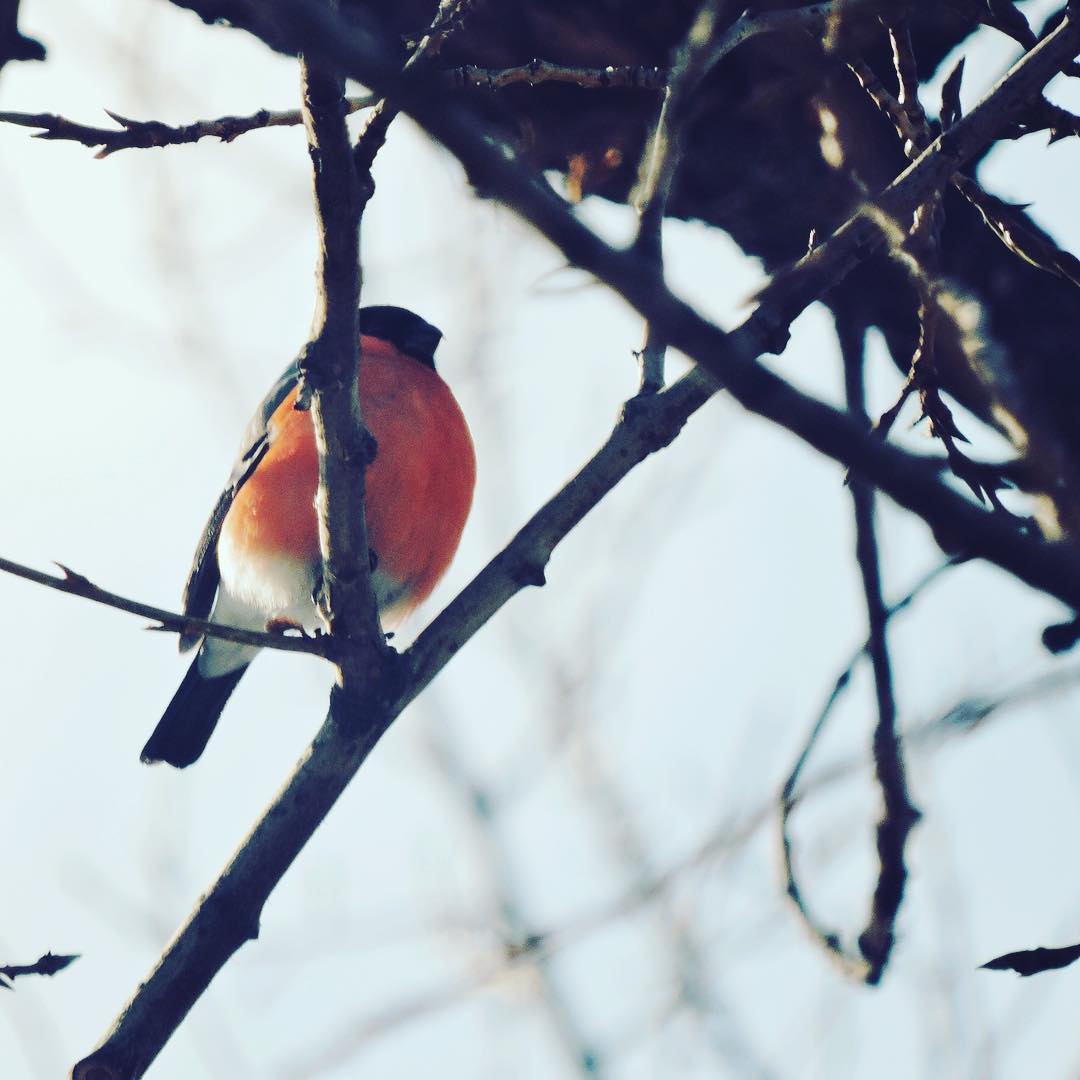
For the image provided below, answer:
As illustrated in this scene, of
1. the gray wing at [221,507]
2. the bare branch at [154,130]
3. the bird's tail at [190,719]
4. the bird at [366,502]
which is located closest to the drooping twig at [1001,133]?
the bare branch at [154,130]

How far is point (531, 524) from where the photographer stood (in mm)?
2258

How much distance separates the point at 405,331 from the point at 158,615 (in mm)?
3078

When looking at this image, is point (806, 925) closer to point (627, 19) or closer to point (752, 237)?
point (752, 237)

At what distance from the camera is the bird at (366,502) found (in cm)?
396

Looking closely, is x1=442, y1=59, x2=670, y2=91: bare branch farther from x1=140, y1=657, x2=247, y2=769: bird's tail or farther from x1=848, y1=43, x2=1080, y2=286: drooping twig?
x1=140, y1=657, x2=247, y2=769: bird's tail

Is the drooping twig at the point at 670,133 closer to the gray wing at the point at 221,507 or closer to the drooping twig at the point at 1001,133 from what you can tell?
the drooping twig at the point at 1001,133

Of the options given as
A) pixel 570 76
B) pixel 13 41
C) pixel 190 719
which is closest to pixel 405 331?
pixel 190 719

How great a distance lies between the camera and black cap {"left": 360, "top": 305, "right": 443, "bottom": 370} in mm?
4930

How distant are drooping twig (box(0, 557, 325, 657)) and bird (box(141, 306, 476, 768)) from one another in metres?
1.35

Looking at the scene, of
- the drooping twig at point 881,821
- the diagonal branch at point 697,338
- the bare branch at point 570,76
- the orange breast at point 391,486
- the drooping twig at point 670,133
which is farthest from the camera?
the orange breast at point 391,486

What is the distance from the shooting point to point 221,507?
4.55m

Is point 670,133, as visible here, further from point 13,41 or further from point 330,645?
point 330,645

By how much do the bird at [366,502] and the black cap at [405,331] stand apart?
22cm

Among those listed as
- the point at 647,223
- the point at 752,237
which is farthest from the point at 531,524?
the point at 752,237
